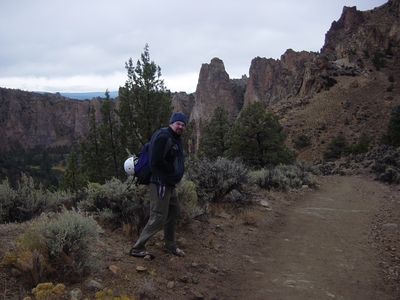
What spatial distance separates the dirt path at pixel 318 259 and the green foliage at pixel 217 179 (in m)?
1.41

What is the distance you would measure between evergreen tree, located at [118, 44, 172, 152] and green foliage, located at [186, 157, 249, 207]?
26.0 ft

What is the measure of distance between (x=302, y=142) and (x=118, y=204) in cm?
3407

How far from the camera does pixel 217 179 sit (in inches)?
281

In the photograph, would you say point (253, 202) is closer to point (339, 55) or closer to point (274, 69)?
point (339, 55)

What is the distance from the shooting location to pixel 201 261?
4.32 meters

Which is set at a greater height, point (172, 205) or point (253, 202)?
point (172, 205)

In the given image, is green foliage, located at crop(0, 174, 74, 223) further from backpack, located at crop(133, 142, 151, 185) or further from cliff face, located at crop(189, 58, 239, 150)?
cliff face, located at crop(189, 58, 239, 150)

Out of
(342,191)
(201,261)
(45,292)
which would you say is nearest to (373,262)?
(201,261)

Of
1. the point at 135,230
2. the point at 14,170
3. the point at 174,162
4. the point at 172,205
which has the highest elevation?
the point at 174,162

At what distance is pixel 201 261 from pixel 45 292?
2334 millimetres

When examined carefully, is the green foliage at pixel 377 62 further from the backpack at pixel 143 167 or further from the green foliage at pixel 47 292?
the green foliage at pixel 47 292

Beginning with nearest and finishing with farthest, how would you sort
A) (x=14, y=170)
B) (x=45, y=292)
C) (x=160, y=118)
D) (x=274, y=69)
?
(x=45, y=292), (x=160, y=118), (x=14, y=170), (x=274, y=69)

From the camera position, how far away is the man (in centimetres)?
367

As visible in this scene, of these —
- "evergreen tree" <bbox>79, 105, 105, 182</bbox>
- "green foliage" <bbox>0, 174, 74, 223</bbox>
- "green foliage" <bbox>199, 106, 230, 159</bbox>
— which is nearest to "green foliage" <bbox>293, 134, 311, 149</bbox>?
"green foliage" <bbox>199, 106, 230, 159</bbox>
